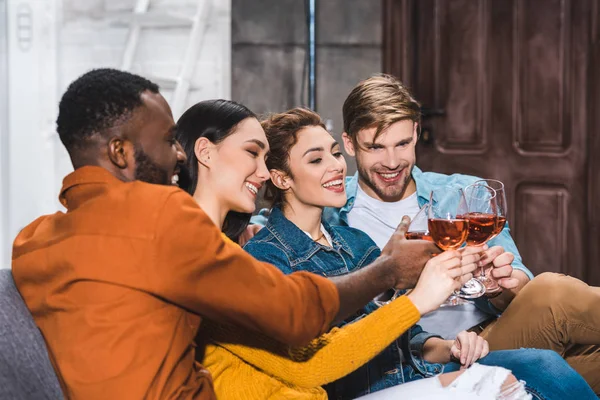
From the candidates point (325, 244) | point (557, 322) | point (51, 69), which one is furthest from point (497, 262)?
point (51, 69)

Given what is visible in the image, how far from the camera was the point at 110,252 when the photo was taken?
4.01 feet

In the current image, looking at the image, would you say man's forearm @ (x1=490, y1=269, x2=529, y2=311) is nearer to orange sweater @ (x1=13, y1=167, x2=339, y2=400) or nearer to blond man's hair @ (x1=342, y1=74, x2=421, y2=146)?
blond man's hair @ (x1=342, y1=74, x2=421, y2=146)

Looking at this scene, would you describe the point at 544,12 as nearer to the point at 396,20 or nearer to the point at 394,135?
the point at 396,20

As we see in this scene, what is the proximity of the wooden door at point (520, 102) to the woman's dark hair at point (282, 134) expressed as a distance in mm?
2157

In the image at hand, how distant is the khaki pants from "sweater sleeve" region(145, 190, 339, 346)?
3.20 ft

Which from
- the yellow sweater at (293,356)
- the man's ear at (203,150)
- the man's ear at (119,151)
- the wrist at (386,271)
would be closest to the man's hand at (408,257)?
the wrist at (386,271)

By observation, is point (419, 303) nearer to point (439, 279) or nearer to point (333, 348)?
point (439, 279)

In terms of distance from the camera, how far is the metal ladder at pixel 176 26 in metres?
3.91

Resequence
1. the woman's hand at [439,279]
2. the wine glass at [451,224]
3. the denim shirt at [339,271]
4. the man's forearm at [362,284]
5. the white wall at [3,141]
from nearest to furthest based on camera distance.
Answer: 1. the man's forearm at [362,284]
2. the woman's hand at [439,279]
3. the wine glass at [451,224]
4. the denim shirt at [339,271]
5. the white wall at [3,141]

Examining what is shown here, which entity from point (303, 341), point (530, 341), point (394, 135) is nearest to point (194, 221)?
point (303, 341)

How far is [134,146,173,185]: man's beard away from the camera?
1323mm

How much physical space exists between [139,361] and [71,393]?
0.45 ft

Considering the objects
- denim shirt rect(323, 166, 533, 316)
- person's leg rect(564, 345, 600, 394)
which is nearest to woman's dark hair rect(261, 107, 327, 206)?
denim shirt rect(323, 166, 533, 316)

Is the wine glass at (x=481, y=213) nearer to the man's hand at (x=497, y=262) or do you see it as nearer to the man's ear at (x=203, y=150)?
the man's hand at (x=497, y=262)
